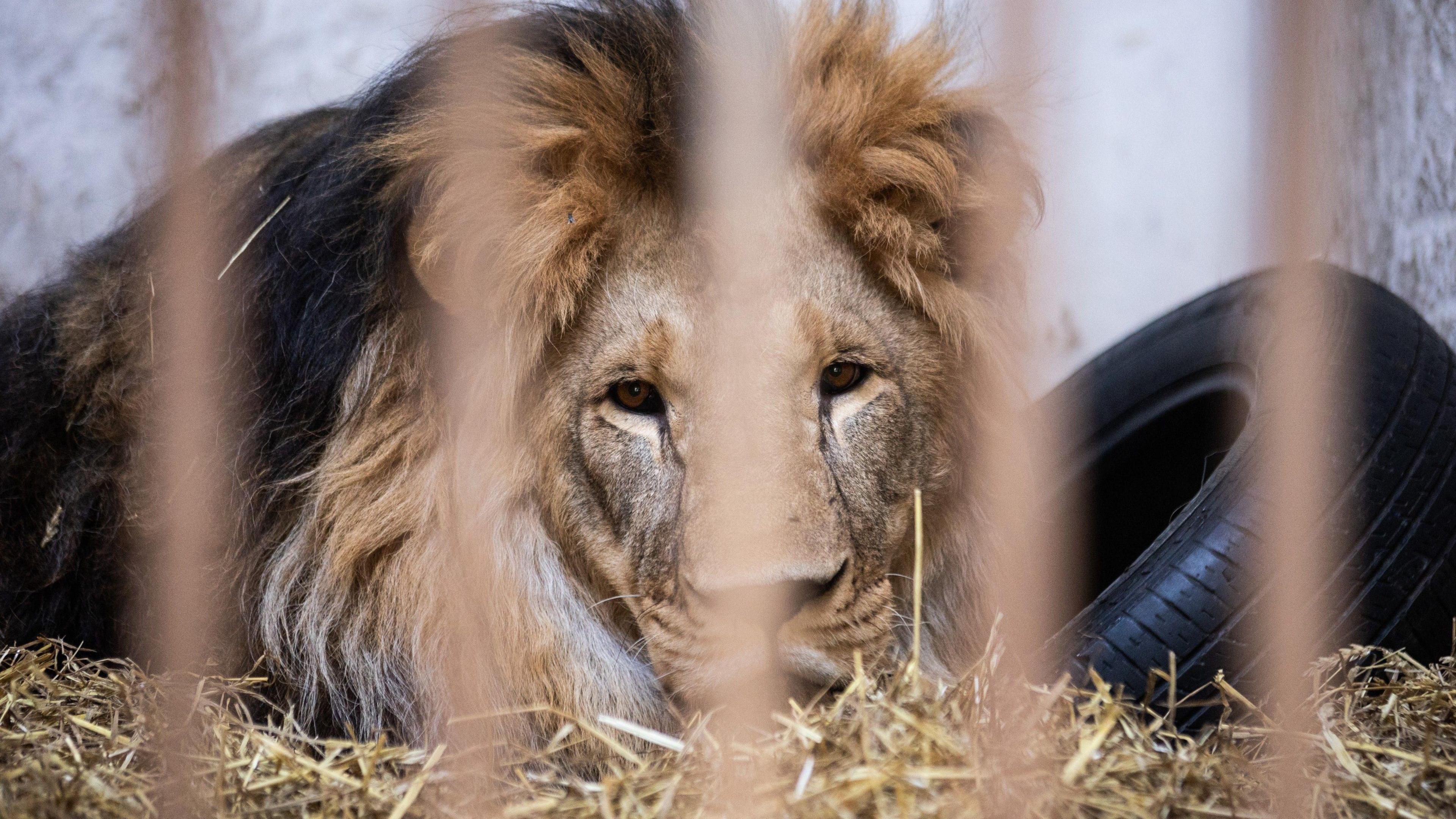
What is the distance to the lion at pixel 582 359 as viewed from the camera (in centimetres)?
194

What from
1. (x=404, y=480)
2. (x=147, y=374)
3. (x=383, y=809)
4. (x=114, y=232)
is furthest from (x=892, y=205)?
(x=114, y=232)

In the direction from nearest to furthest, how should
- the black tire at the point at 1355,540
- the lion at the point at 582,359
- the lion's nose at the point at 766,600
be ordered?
the lion's nose at the point at 766,600 < the lion at the point at 582,359 < the black tire at the point at 1355,540

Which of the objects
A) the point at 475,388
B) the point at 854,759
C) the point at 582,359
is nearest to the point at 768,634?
the point at 854,759

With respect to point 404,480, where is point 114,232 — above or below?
above

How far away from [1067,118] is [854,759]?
2891mm

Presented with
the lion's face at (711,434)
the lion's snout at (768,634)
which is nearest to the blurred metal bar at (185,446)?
the lion's face at (711,434)

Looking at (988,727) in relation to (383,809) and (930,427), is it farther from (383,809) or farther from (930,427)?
(383,809)

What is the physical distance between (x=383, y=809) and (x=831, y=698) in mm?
747

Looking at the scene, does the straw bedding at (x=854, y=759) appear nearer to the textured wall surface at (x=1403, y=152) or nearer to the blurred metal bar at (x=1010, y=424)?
the blurred metal bar at (x=1010, y=424)

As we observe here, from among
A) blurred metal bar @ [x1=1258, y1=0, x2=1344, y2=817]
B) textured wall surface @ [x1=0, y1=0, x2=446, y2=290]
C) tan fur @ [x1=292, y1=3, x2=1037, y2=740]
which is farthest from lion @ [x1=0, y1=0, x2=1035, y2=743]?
textured wall surface @ [x1=0, y1=0, x2=446, y2=290]

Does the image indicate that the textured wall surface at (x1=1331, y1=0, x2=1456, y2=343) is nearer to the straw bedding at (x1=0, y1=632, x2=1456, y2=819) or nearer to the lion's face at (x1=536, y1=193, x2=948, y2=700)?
the straw bedding at (x1=0, y1=632, x2=1456, y2=819)

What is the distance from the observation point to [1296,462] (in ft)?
6.86

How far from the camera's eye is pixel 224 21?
12.8 feet

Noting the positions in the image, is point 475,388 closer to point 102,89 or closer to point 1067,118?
point 1067,118
